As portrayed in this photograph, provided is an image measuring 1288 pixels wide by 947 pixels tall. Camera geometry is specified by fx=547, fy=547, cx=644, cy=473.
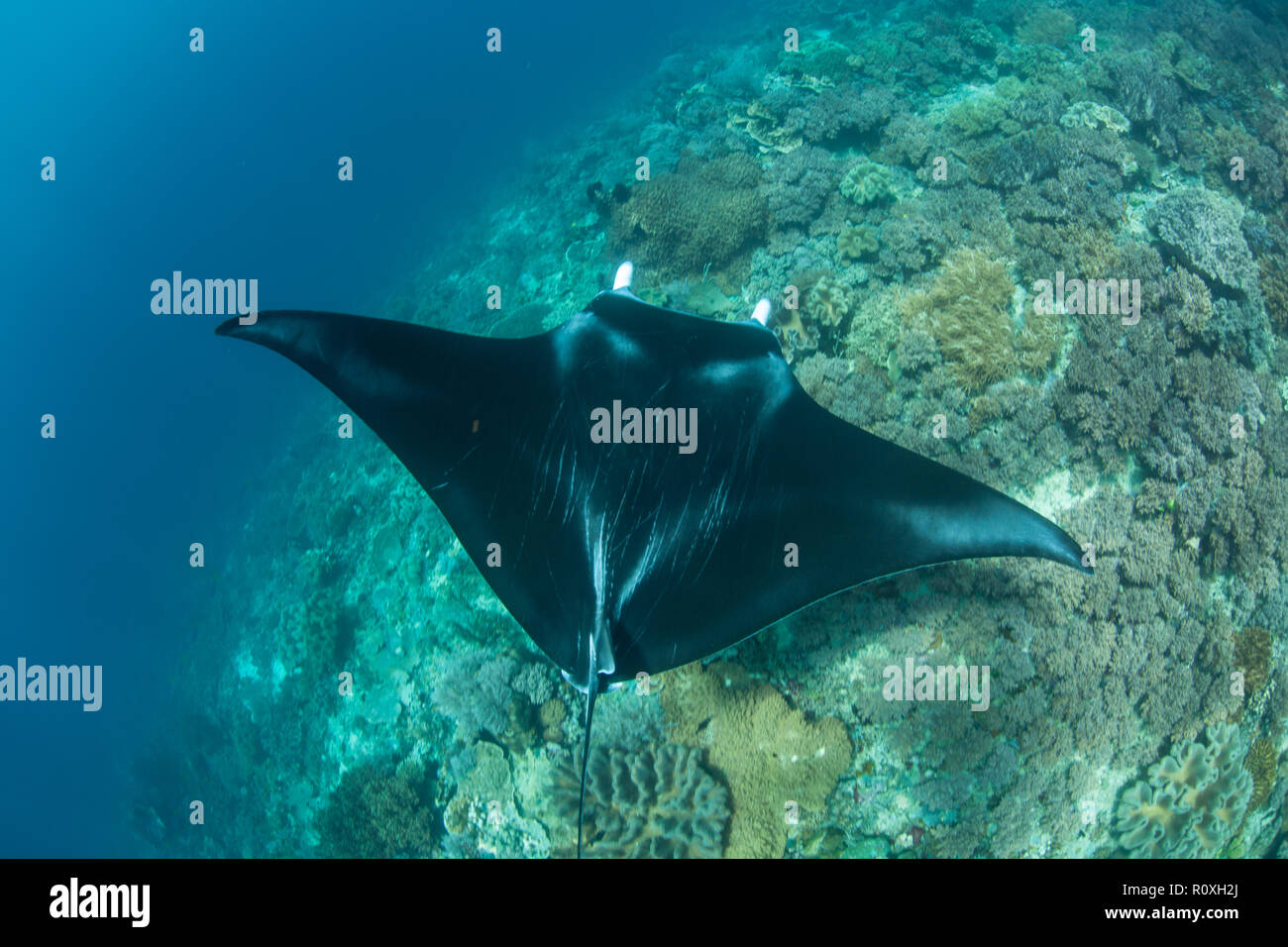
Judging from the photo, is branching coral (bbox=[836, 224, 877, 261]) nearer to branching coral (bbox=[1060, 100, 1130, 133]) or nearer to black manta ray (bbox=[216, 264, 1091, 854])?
black manta ray (bbox=[216, 264, 1091, 854])

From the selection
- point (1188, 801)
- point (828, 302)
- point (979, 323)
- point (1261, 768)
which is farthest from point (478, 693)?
point (1261, 768)

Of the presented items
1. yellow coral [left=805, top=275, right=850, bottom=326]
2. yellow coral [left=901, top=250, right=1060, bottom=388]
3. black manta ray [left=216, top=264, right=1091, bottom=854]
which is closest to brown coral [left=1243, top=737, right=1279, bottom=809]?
yellow coral [left=901, top=250, right=1060, bottom=388]

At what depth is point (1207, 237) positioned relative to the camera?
252 inches

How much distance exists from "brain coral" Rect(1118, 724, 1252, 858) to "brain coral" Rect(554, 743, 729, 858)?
12.1 feet

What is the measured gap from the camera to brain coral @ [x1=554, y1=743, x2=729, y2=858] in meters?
4.71

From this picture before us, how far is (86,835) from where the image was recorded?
25516 millimetres

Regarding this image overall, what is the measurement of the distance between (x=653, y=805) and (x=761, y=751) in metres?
1.12

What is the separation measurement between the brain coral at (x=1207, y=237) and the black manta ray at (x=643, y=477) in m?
6.23

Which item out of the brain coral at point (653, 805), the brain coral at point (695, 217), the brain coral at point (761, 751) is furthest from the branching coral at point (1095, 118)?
the brain coral at point (653, 805)

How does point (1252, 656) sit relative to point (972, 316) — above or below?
below

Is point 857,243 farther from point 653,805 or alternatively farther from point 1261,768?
point 1261,768

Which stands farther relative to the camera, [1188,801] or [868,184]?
[868,184]
